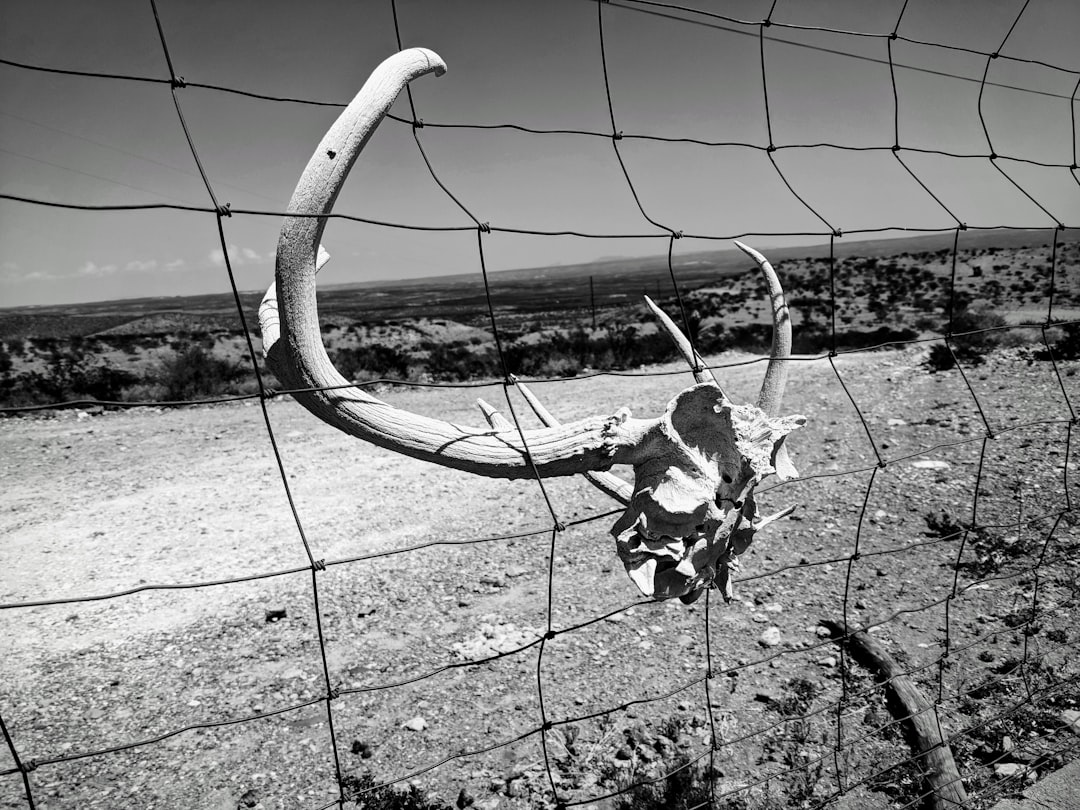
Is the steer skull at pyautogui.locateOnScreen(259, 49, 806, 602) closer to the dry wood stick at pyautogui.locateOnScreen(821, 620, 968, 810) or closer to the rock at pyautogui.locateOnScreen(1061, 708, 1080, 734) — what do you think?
the dry wood stick at pyautogui.locateOnScreen(821, 620, 968, 810)

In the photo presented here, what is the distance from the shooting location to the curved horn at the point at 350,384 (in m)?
1.26

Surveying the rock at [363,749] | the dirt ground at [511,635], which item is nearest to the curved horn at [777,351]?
the dirt ground at [511,635]

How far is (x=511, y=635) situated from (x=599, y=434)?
278cm

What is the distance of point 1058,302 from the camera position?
16.7 metres

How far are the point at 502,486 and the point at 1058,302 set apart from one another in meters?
16.7

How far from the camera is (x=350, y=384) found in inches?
56.6

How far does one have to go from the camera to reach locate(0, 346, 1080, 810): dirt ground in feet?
9.86

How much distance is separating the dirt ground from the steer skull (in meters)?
0.27

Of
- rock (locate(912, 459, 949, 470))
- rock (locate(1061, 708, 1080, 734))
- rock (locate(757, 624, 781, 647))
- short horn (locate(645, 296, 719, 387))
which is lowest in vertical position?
rock (locate(1061, 708, 1080, 734))

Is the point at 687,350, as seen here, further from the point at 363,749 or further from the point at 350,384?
the point at 363,749

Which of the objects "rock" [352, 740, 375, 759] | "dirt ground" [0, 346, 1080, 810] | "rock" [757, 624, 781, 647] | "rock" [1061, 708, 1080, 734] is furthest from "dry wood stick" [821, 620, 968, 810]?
"rock" [352, 740, 375, 759]

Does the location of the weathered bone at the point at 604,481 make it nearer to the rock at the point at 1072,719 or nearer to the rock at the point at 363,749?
the rock at the point at 363,749

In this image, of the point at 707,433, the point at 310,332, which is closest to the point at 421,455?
the point at 310,332

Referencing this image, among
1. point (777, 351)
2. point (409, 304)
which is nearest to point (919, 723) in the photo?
point (777, 351)
